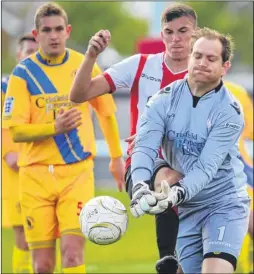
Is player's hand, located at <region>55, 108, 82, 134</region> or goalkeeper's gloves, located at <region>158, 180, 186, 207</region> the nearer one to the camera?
goalkeeper's gloves, located at <region>158, 180, 186, 207</region>

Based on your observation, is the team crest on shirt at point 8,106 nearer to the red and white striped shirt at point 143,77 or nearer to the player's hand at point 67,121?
the player's hand at point 67,121

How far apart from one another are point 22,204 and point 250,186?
8.61 feet

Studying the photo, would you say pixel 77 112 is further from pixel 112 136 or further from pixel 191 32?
pixel 191 32

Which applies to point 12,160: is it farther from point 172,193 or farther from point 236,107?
point 172,193

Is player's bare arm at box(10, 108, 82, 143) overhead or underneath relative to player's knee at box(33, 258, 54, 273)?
overhead

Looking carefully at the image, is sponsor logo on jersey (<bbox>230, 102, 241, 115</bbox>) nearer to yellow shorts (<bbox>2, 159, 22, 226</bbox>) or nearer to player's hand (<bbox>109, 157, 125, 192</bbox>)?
player's hand (<bbox>109, 157, 125, 192</bbox>)

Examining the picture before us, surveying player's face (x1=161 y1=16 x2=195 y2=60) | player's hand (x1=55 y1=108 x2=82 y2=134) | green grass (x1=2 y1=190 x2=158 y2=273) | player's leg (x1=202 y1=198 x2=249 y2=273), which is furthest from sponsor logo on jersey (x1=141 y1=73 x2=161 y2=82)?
green grass (x1=2 y1=190 x2=158 y2=273)

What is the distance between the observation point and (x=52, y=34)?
880cm

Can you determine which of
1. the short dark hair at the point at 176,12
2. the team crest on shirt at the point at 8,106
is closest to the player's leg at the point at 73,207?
the team crest on shirt at the point at 8,106

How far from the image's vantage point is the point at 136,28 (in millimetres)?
61719

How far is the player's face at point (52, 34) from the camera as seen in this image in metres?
8.80

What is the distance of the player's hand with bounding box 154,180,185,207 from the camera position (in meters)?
6.59

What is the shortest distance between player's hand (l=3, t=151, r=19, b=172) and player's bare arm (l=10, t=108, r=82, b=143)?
5.17ft

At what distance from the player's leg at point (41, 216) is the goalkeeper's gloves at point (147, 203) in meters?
2.29
